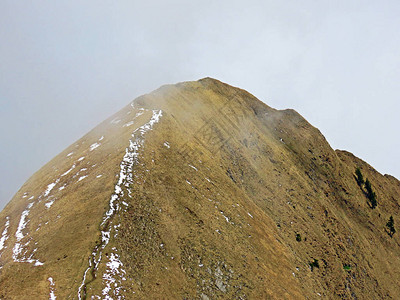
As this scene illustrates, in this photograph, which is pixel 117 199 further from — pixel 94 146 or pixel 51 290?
pixel 94 146

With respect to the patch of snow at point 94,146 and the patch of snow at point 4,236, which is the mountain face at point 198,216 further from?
the patch of snow at point 94,146

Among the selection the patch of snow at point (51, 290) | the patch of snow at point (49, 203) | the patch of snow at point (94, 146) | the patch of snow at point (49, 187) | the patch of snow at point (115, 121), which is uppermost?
the patch of snow at point (115, 121)

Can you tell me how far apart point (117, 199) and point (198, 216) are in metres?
10.7

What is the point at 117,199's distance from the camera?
36375 mm

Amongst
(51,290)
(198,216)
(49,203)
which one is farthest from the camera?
(49,203)

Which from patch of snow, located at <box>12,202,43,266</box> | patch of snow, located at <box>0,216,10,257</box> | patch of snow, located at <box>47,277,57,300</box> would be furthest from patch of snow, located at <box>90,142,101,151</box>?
patch of snow, located at <box>47,277,57,300</box>

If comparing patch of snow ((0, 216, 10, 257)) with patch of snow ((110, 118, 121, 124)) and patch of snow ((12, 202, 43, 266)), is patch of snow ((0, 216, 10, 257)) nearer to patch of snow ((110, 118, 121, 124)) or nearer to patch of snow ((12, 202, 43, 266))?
patch of snow ((12, 202, 43, 266))

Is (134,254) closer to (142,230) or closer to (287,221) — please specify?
(142,230)

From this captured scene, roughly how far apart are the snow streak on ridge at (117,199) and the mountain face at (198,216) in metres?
0.12

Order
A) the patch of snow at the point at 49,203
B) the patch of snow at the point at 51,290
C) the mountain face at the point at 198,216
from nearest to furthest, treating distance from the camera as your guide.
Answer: the patch of snow at the point at 51,290
the mountain face at the point at 198,216
the patch of snow at the point at 49,203

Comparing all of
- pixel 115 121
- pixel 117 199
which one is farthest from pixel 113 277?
pixel 115 121

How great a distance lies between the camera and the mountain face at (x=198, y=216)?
30859 millimetres

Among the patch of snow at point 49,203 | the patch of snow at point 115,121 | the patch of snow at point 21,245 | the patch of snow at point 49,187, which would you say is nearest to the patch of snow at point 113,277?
the patch of snow at point 21,245

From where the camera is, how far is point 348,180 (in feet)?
290
